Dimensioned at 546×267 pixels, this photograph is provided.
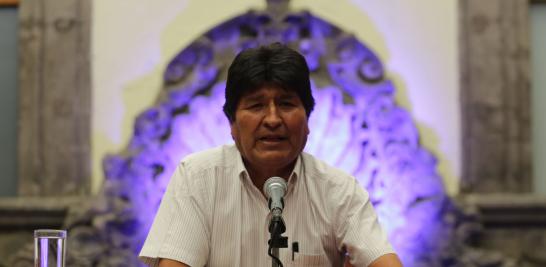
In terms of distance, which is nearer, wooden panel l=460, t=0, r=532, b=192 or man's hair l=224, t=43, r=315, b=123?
man's hair l=224, t=43, r=315, b=123

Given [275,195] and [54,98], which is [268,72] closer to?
[275,195]

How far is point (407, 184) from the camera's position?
159 inches

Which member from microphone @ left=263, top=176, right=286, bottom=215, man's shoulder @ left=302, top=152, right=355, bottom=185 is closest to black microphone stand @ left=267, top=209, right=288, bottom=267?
microphone @ left=263, top=176, right=286, bottom=215

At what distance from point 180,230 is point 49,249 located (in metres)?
0.40

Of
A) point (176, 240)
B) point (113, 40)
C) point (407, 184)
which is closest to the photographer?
point (176, 240)

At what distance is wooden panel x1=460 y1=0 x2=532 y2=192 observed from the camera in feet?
13.7

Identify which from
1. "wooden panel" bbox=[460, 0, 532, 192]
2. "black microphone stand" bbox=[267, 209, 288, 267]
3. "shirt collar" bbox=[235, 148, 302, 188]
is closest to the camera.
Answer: "black microphone stand" bbox=[267, 209, 288, 267]

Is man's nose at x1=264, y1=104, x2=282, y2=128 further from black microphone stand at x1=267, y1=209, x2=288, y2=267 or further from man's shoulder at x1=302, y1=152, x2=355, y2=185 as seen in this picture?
black microphone stand at x1=267, y1=209, x2=288, y2=267

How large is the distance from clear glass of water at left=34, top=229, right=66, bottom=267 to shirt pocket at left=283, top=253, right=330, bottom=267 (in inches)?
23.3

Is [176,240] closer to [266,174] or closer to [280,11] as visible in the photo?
[266,174]

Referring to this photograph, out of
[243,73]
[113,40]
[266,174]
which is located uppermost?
[113,40]

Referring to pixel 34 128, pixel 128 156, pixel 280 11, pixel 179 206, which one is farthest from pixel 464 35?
pixel 179 206

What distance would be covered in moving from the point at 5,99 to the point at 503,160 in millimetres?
2396

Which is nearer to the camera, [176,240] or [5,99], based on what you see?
[176,240]
